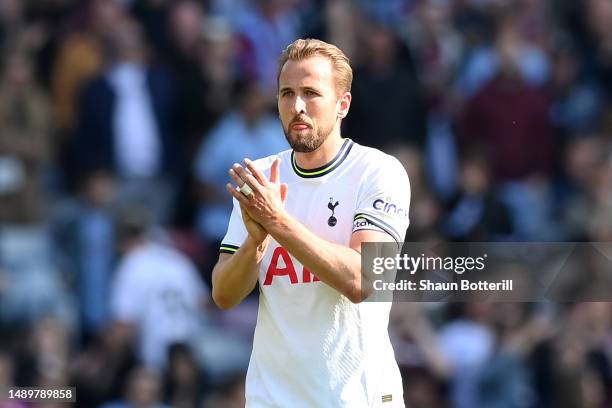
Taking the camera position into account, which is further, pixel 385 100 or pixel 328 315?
pixel 385 100

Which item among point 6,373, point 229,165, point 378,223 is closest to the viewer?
point 378,223

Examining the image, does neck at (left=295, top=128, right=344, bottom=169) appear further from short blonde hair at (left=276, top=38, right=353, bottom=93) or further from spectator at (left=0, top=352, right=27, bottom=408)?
spectator at (left=0, top=352, right=27, bottom=408)

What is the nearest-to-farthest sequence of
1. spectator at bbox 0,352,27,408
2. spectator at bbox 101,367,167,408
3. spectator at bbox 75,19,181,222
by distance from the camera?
1. spectator at bbox 0,352,27,408
2. spectator at bbox 101,367,167,408
3. spectator at bbox 75,19,181,222

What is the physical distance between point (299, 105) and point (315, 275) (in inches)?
30.2

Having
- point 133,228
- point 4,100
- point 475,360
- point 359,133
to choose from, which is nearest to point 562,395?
point 475,360

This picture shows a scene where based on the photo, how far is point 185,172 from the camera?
44.9ft

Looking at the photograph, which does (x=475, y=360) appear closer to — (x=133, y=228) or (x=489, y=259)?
(x=489, y=259)

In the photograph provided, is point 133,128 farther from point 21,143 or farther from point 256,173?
point 256,173

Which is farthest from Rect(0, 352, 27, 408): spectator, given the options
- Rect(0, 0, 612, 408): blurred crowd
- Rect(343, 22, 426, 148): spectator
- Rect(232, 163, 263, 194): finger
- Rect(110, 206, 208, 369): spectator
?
Rect(232, 163, 263, 194): finger

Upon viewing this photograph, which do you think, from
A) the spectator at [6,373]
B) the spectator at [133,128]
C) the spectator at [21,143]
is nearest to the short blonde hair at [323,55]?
the spectator at [6,373]

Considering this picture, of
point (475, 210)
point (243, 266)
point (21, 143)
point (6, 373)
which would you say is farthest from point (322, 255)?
point (21, 143)

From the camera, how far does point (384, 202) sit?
6629 mm

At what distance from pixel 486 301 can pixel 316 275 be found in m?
6.16

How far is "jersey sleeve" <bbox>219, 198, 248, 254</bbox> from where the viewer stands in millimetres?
6852
